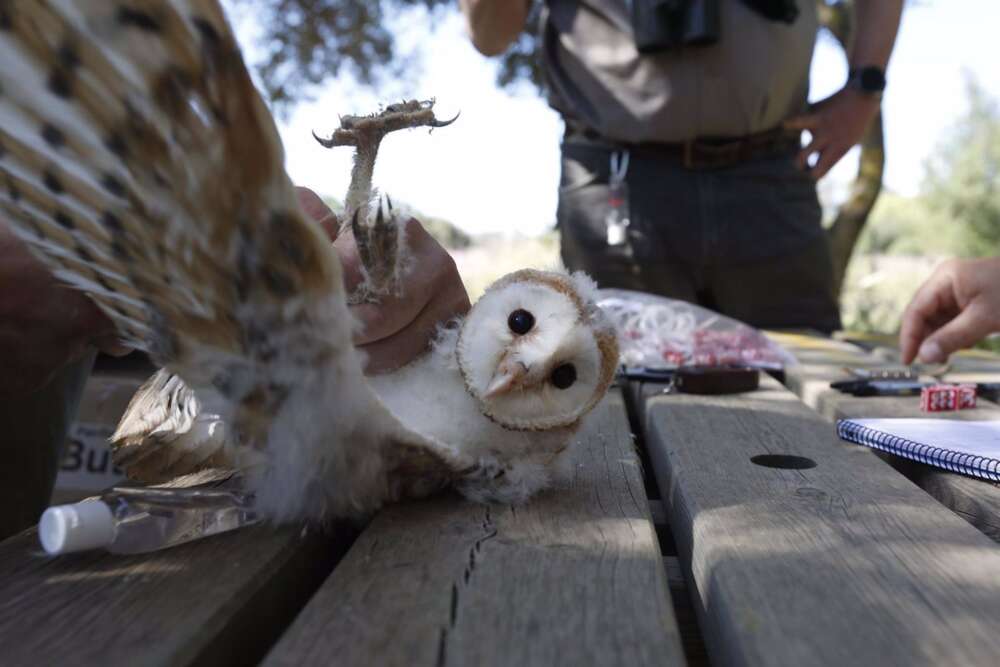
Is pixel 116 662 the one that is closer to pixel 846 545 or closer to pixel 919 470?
pixel 846 545

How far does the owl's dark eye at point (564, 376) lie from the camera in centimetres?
92

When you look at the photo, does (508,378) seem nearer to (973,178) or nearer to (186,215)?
(186,215)

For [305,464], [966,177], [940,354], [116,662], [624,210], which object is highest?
[966,177]

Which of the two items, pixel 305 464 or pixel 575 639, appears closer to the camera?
pixel 575 639

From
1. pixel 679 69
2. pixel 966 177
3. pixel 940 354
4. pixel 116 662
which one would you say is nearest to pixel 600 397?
pixel 116 662

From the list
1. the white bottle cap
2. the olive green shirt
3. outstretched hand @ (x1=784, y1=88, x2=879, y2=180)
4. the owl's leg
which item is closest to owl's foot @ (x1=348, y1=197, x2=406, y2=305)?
the owl's leg

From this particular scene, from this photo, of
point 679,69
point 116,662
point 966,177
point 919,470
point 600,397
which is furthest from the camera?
point 966,177

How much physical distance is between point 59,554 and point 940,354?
5.23ft

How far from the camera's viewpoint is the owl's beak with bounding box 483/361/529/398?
89cm

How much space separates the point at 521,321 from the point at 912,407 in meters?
0.91

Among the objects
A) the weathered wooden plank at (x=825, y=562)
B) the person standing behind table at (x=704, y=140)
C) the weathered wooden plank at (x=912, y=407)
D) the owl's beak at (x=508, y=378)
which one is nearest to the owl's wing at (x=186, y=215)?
the owl's beak at (x=508, y=378)

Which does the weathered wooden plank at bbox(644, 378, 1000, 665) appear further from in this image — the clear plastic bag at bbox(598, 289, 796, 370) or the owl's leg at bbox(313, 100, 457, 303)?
the clear plastic bag at bbox(598, 289, 796, 370)

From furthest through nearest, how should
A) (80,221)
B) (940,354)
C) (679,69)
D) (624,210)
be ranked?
(624,210) → (679,69) → (940,354) → (80,221)

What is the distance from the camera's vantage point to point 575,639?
619mm
